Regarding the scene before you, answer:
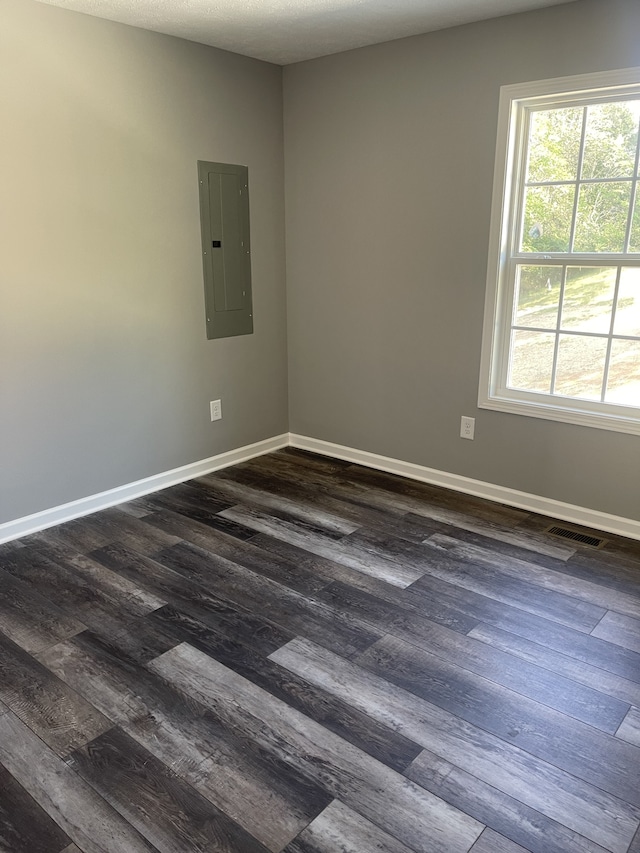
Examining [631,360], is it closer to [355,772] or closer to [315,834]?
[355,772]

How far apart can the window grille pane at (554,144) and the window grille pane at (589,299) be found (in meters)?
0.44

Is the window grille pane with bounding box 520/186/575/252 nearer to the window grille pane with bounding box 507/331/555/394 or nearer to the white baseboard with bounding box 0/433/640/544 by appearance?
the window grille pane with bounding box 507/331/555/394

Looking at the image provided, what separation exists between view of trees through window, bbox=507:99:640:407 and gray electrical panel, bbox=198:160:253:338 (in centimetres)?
157

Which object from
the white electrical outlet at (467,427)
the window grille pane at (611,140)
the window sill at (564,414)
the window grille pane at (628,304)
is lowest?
the white electrical outlet at (467,427)

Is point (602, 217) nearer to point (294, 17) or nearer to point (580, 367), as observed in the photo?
point (580, 367)

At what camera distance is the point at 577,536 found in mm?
3074

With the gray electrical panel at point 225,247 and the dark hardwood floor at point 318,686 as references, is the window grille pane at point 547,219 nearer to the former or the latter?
the dark hardwood floor at point 318,686

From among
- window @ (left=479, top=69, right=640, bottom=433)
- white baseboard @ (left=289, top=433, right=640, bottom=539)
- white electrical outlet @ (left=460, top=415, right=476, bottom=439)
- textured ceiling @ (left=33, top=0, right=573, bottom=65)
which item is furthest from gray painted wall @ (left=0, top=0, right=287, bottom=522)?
window @ (left=479, top=69, right=640, bottom=433)

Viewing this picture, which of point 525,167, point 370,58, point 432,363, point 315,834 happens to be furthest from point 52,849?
point 370,58

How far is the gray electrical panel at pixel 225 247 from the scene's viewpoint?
358cm

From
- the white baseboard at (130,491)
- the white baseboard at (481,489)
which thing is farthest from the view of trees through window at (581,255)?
the white baseboard at (130,491)

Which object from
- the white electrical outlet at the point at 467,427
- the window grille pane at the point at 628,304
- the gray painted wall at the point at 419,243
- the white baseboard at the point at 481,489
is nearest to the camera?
the window grille pane at the point at 628,304

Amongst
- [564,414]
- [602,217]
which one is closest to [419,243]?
[602,217]

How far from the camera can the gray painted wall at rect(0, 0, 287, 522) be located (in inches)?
112
